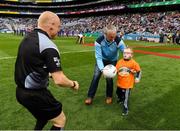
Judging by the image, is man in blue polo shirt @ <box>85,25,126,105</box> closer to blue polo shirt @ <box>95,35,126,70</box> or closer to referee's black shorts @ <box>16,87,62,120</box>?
blue polo shirt @ <box>95,35,126,70</box>

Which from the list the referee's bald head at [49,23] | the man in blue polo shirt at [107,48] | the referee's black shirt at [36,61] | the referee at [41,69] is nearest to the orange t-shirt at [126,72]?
the man in blue polo shirt at [107,48]

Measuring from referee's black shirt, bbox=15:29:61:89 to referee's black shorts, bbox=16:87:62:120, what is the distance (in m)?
0.08

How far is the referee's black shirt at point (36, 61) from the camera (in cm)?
373

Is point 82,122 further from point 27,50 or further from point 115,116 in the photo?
point 27,50

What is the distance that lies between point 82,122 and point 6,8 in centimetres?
9735

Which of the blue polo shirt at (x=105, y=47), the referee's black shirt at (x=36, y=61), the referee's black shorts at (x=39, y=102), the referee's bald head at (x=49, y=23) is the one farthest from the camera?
the blue polo shirt at (x=105, y=47)

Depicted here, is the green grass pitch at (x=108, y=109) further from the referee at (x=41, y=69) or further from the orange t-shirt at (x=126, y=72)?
the referee at (x=41, y=69)

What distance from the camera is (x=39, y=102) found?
4000 mm

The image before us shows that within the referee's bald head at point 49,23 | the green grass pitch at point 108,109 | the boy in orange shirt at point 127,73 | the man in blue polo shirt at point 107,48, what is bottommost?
the green grass pitch at point 108,109

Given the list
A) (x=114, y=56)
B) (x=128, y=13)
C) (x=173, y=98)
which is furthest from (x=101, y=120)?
(x=128, y=13)

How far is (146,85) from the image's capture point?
387 inches

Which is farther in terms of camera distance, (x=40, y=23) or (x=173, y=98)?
(x=173, y=98)

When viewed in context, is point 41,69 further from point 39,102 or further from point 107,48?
point 107,48

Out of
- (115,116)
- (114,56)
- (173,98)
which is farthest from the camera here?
(173,98)
